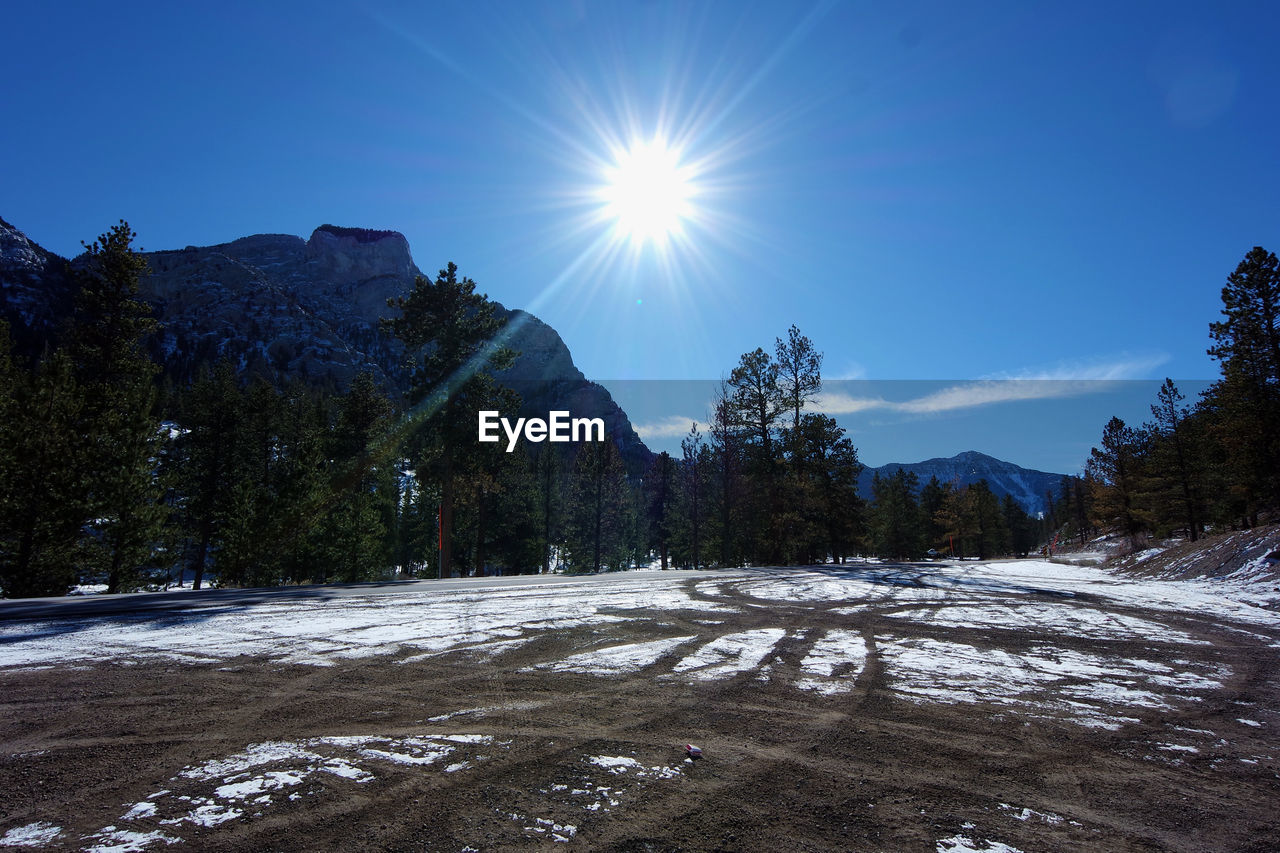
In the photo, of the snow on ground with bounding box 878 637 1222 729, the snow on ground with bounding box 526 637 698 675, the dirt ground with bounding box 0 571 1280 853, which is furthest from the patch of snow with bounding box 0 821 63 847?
the snow on ground with bounding box 878 637 1222 729

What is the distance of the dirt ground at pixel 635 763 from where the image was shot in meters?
2.15

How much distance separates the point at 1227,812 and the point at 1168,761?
0.63 meters

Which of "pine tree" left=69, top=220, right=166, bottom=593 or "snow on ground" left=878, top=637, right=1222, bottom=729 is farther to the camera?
"pine tree" left=69, top=220, right=166, bottom=593

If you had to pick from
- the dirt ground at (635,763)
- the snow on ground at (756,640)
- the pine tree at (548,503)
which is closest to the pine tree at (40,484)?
the snow on ground at (756,640)

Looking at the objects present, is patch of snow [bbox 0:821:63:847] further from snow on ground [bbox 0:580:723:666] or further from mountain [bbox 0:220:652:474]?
mountain [bbox 0:220:652:474]

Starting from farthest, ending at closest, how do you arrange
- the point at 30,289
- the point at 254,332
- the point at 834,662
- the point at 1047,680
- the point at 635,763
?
1. the point at 254,332
2. the point at 30,289
3. the point at 834,662
4. the point at 1047,680
5. the point at 635,763

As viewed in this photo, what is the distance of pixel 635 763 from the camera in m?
2.80

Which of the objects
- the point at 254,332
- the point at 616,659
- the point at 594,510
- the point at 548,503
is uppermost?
the point at 254,332

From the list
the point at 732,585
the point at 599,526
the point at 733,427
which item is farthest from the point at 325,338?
the point at 732,585

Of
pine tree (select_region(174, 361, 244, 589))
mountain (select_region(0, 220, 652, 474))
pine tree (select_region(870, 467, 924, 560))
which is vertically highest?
mountain (select_region(0, 220, 652, 474))

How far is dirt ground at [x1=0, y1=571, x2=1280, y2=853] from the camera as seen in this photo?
215 centimetres

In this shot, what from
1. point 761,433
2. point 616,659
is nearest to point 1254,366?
point 761,433

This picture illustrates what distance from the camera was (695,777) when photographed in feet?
8.74

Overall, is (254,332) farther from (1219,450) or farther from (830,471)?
(1219,450)
